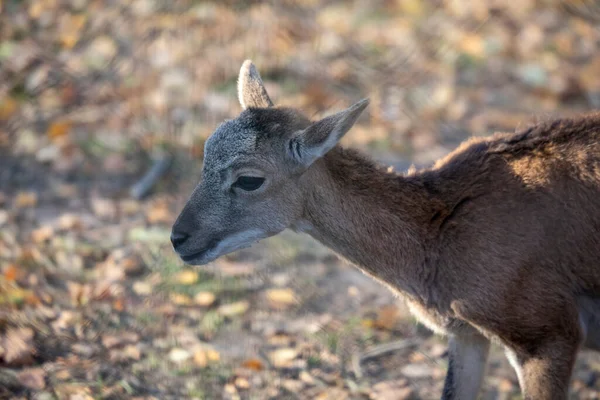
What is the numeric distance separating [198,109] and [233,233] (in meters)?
4.17

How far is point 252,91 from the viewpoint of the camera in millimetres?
5207

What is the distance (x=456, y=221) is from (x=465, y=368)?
975mm

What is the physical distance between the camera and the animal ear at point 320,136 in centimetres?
443

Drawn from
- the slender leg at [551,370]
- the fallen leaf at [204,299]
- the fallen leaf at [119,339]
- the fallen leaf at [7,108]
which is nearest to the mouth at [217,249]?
the fallen leaf at [119,339]

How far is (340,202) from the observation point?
15.6ft

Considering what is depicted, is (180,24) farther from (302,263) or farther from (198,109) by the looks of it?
(302,263)

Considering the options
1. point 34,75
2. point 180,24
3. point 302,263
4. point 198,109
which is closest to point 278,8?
point 180,24

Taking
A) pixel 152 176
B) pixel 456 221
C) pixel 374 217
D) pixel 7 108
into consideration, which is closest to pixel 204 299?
pixel 152 176

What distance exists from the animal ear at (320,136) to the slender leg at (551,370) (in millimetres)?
1596

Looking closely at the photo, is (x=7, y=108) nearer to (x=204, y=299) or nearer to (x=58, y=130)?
(x=58, y=130)

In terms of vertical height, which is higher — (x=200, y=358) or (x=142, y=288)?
(x=142, y=288)

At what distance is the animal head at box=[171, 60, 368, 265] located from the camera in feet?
15.5

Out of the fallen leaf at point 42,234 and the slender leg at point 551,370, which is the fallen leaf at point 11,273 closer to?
the fallen leaf at point 42,234

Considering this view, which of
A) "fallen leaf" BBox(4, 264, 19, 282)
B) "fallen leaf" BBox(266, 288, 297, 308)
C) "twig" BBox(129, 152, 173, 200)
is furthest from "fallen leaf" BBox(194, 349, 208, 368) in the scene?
"twig" BBox(129, 152, 173, 200)
